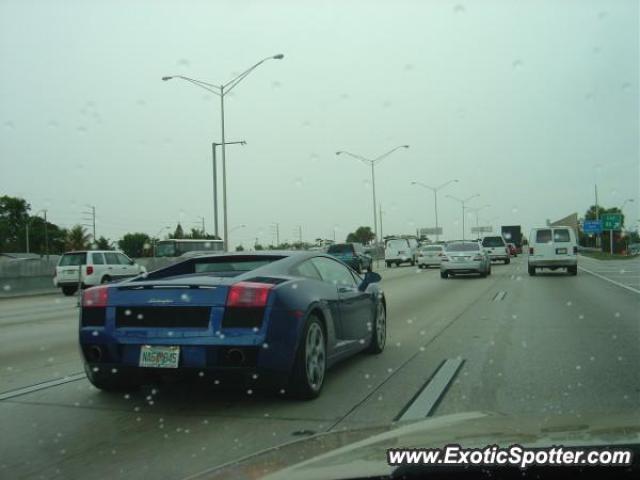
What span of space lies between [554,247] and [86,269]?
17.9 metres

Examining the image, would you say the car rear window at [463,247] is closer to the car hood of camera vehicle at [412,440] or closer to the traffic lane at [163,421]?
the traffic lane at [163,421]

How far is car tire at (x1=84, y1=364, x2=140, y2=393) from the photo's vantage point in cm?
622

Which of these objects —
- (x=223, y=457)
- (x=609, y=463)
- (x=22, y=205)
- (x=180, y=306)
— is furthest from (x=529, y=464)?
(x=22, y=205)

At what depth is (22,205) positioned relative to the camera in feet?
356

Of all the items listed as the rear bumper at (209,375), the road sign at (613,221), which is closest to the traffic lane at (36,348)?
the rear bumper at (209,375)

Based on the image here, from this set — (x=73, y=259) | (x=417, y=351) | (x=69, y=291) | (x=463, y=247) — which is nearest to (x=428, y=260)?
(x=463, y=247)

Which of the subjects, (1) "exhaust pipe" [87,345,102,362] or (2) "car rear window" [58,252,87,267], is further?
(2) "car rear window" [58,252,87,267]

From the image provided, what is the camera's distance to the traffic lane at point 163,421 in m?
4.53

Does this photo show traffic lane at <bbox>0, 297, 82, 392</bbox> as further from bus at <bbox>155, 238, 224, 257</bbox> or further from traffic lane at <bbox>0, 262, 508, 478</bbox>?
bus at <bbox>155, 238, 224, 257</bbox>

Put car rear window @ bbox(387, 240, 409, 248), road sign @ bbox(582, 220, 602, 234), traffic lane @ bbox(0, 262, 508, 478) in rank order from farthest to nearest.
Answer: road sign @ bbox(582, 220, 602, 234) → car rear window @ bbox(387, 240, 409, 248) → traffic lane @ bbox(0, 262, 508, 478)

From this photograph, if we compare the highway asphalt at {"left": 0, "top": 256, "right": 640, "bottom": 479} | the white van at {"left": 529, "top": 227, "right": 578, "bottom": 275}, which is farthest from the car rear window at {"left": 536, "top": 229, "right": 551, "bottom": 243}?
the highway asphalt at {"left": 0, "top": 256, "right": 640, "bottom": 479}

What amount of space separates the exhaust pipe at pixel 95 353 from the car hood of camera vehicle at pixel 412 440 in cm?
318

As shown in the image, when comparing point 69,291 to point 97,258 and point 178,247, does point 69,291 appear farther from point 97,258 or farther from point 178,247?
point 178,247

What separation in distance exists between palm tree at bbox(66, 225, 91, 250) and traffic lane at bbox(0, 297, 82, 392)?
85811mm
